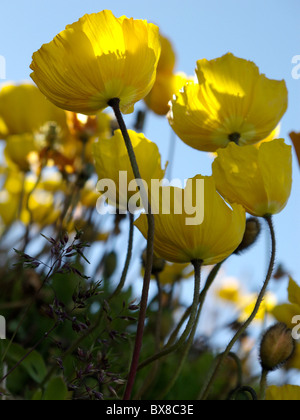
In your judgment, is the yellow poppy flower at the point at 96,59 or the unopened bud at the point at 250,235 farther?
the unopened bud at the point at 250,235

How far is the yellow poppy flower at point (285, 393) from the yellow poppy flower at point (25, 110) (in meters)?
0.83

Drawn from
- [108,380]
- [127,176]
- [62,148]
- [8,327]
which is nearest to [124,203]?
[127,176]

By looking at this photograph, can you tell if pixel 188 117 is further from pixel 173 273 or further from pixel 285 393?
pixel 173 273

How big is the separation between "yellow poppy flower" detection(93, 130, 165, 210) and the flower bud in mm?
191

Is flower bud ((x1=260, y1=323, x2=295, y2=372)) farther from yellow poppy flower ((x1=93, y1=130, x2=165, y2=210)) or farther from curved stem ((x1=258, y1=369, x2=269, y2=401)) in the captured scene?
yellow poppy flower ((x1=93, y1=130, x2=165, y2=210))

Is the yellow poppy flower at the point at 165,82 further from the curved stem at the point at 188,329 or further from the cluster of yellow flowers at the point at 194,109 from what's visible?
the curved stem at the point at 188,329

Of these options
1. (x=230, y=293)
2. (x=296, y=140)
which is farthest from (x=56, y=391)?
(x=230, y=293)

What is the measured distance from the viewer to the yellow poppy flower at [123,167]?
1.86ft

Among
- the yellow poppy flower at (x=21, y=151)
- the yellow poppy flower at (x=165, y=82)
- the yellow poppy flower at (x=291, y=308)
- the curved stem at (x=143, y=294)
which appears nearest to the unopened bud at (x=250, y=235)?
the yellow poppy flower at (x=291, y=308)

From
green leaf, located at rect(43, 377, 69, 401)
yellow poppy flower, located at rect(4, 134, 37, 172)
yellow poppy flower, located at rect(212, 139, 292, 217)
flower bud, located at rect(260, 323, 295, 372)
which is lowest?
green leaf, located at rect(43, 377, 69, 401)

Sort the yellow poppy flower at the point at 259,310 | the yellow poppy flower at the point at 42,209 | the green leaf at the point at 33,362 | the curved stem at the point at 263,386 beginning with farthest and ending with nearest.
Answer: the yellow poppy flower at the point at 42,209
the yellow poppy flower at the point at 259,310
the green leaf at the point at 33,362
the curved stem at the point at 263,386

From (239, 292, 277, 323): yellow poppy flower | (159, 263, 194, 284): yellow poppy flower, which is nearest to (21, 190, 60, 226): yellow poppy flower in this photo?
(159, 263, 194, 284): yellow poppy flower

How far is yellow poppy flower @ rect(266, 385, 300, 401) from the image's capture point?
20.8 inches

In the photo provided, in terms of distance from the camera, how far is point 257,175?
0.55 m
